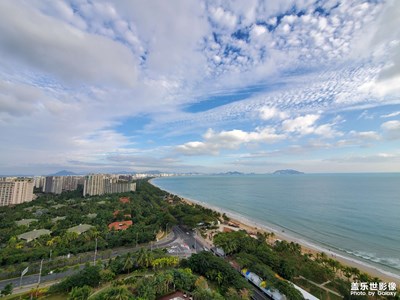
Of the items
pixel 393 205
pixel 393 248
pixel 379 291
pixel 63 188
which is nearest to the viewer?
pixel 379 291

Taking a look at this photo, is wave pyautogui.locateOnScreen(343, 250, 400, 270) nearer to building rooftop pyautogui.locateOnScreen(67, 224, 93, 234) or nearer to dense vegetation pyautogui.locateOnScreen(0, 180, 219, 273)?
dense vegetation pyautogui.locateOnScreen(0, 180, 219, 273)

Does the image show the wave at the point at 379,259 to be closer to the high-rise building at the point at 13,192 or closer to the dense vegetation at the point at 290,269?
the dense vegetation at the point at 290,269

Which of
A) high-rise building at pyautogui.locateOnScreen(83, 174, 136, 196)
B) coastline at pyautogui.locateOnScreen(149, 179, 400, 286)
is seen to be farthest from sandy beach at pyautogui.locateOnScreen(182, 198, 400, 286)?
high-rise building at pyautogui.locateOnScreen(83, 174, 136, 196)

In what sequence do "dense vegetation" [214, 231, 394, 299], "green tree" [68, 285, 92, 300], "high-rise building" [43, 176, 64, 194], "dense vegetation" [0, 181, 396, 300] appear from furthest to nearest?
"high-rise building" [43, 176, 64, 194]
"dense vegetation" [214, 231, 394, 299]
"dense vegetation" [0, 181, 396, 300]
"green tree" [68, 285, 92, 300]

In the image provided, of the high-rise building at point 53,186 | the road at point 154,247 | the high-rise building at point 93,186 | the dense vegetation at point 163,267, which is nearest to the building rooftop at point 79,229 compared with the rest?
the dense vegetation at point 163,267

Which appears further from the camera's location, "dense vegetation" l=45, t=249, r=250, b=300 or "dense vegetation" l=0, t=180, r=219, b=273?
"dense vegetation" l=0, t=180, r=219, b=273

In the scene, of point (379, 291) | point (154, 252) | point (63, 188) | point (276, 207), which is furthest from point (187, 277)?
point (63, 188)

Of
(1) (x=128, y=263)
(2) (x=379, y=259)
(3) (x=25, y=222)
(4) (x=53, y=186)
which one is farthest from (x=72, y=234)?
(4) (x=53, y=186)

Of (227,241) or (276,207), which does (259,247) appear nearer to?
(227,241)
